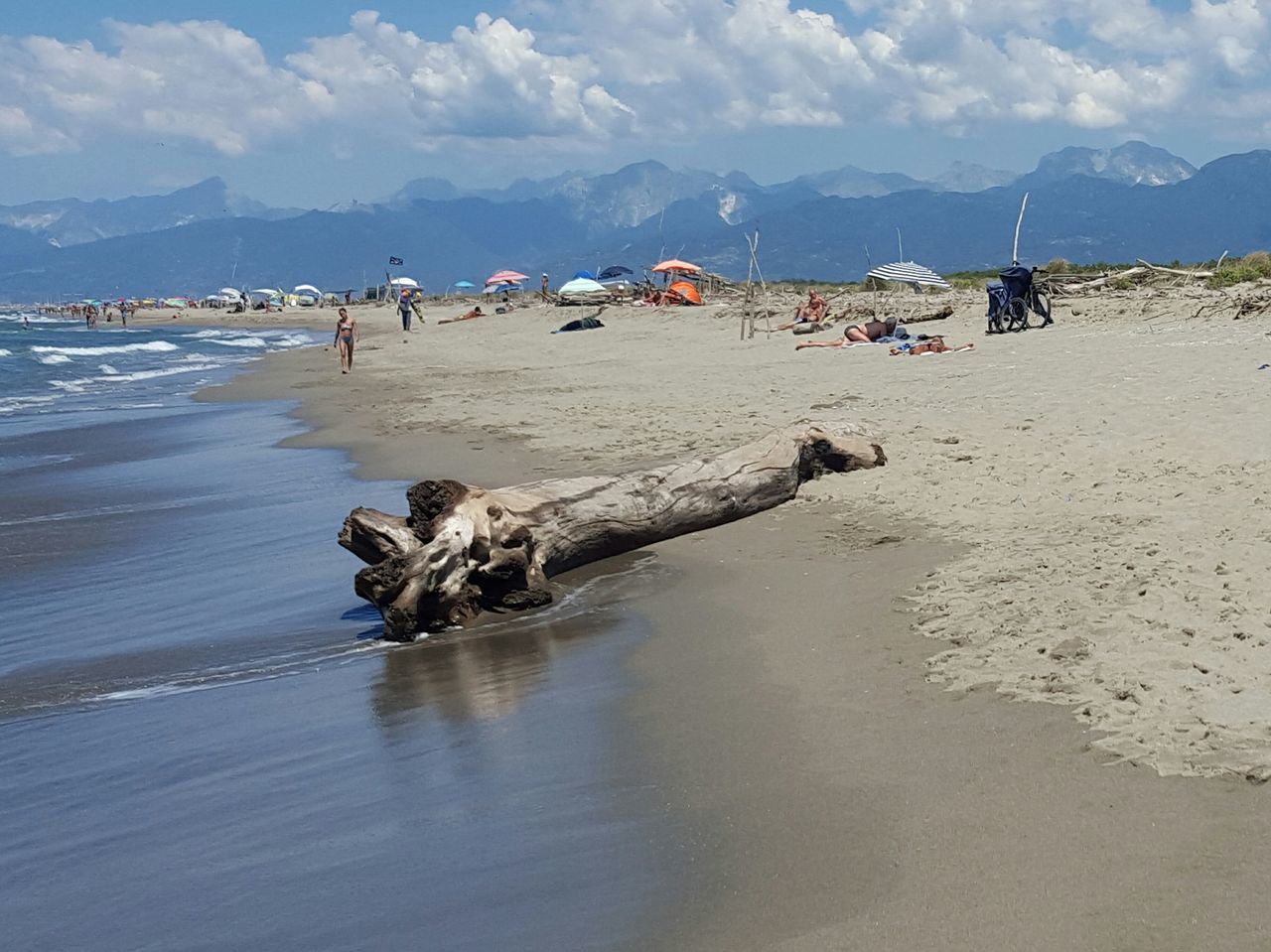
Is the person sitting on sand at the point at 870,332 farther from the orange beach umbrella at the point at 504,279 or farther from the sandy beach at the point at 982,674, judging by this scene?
the orange beach umbrella at the point at 504,279

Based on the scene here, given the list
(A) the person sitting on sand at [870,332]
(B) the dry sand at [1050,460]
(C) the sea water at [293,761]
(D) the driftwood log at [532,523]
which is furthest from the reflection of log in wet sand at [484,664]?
(A) the person sitting on sand at [870,332]

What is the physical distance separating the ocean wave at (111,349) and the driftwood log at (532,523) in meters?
41.9

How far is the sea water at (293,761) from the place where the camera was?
365cm

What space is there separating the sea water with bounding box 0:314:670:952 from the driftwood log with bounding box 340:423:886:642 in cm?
25

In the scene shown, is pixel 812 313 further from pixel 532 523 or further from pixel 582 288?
pixel 582 288

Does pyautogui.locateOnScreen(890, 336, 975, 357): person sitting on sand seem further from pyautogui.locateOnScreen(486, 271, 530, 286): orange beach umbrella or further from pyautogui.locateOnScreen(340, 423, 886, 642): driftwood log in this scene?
pyautogui.locateOnScreen(486, 271, 530, 286): orange beach umbrella

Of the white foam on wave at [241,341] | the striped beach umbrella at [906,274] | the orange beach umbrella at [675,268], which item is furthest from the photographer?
the white foam on wave at [241,341]

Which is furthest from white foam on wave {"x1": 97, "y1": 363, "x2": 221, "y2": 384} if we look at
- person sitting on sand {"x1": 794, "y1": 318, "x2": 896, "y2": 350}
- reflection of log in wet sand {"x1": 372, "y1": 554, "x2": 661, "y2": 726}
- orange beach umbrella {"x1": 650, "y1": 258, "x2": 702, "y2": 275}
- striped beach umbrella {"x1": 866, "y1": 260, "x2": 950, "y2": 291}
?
reflection of log in wet sand {"x1": 372, "y1": 554, "x2": 661, "y2": 726}

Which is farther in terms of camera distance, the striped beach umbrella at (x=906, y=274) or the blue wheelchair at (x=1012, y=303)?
the striped beach umbrella at (x=906, y=274)

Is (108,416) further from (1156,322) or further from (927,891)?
(927,891)

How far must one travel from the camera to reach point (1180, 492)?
7.84 metres

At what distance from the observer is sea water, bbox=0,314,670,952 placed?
3654 mm

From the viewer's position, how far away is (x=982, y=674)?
5176mm

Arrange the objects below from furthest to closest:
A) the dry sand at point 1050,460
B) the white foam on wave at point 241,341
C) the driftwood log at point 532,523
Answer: the white foam on wave at point 241,341 < the driftwood log at point 532,523 < the dry sand at point 1050,460
